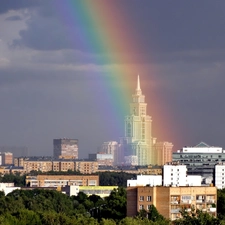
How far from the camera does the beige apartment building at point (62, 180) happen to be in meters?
173

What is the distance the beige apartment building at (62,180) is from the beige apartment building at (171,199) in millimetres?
97165

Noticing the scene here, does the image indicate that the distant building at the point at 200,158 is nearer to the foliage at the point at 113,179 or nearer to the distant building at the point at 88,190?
the foliage at the point at 113,179

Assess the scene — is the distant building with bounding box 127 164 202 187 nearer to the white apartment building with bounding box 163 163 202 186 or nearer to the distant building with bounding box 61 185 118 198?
the white apartment building with bounding box 163 163 202 186

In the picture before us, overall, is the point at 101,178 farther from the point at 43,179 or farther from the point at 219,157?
the point at 219,157

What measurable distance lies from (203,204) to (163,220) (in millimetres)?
7190

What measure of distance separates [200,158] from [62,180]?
28094 millimetres

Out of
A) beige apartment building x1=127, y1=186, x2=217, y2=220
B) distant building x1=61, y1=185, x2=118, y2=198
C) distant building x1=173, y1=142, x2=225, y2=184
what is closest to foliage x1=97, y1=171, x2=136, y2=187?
distant building x1=173, y1=142, x2=225, y2=184

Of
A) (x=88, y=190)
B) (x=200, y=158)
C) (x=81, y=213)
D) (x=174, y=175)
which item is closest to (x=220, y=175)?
(x=88, y=190)

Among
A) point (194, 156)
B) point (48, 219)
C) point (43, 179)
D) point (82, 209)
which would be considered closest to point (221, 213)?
point (48, 219)

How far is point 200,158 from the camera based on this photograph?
162 meters

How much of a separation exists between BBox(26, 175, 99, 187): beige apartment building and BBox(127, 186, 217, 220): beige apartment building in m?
97.2

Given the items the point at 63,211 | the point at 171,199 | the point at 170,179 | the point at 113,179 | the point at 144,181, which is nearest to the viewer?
the point at 171,199

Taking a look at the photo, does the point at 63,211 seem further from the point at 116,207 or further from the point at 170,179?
the point at 170,179

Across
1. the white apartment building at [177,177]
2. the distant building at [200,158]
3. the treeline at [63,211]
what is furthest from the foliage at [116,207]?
the distant building at [200,158]
